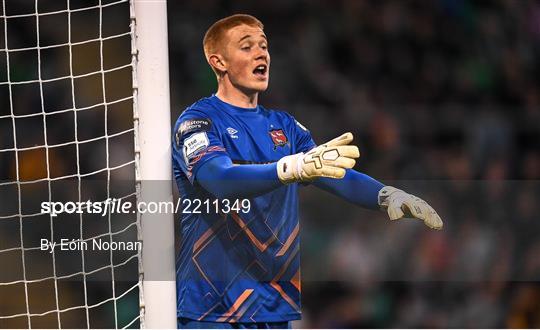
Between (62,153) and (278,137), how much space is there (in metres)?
0.70

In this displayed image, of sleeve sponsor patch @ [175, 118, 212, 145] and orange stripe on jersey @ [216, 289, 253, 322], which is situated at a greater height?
sleeve sponsor patch @ [175, 118, 212, 145]

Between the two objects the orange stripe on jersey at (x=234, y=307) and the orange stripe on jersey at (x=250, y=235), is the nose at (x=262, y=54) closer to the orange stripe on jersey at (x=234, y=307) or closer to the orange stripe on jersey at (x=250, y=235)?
A: the orange stripe on jersey at (x=250, y=235)

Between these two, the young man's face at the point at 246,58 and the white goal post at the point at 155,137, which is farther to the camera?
the young man's face at the point at 246,58

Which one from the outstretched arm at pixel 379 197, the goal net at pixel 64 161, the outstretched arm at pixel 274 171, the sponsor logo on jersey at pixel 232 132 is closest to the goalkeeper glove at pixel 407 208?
the outstretched arm at pixel 379 197

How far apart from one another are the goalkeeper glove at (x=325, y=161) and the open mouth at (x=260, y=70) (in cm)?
37

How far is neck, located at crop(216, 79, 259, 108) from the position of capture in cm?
337

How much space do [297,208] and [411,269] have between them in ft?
1.92

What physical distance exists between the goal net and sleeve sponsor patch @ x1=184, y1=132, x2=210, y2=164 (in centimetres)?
24

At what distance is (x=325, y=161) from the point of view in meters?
3.05

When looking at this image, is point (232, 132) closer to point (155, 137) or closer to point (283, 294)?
point (155, 137)

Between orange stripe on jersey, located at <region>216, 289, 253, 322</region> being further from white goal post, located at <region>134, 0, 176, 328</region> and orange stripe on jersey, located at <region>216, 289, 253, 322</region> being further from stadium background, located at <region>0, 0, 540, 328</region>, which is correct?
stadium background, located at <region>0, 0, 540, 328</region>

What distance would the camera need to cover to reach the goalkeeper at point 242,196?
10.6ft

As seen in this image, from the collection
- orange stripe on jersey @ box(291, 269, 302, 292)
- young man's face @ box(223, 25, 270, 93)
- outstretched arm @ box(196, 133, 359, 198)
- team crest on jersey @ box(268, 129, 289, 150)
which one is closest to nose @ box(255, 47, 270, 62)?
young man's face @ box(223, 25, 270, 93)

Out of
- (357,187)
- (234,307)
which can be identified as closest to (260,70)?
(357,187)
